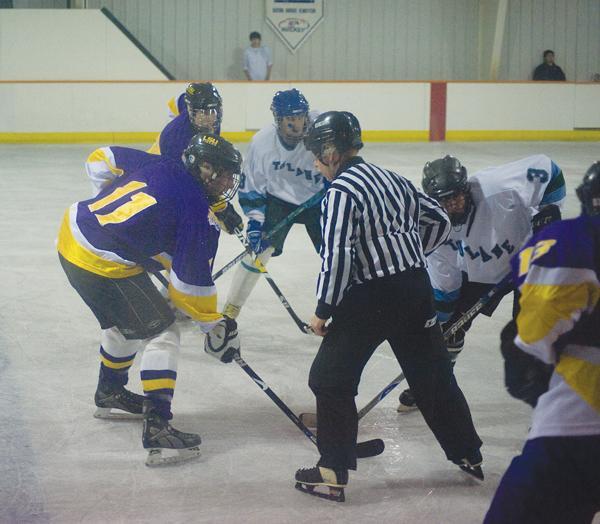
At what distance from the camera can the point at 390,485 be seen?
3.08m

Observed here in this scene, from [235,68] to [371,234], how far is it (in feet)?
40.1

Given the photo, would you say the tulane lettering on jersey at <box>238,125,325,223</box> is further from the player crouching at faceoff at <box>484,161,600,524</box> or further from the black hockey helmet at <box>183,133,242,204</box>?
the player crouching at faceoff at <box>484,161,600,524</box>

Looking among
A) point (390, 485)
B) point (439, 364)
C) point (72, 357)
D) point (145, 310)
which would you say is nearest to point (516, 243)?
point (439, 364)

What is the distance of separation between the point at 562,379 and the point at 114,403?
208 centimetres

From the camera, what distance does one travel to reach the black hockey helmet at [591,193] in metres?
1.98

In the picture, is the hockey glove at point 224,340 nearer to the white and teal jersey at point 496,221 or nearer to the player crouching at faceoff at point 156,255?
the player crouching at faceoff at point 156,255

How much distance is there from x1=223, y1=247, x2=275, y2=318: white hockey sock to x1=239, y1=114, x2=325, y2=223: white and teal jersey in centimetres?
23

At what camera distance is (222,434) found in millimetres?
3510

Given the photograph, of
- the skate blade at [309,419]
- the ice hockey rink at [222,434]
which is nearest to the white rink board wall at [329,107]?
the ice hockey rink at [222,434]

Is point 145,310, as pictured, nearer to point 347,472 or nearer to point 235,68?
point 347,472

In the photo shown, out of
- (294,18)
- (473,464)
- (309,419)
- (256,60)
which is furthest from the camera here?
(294,18)

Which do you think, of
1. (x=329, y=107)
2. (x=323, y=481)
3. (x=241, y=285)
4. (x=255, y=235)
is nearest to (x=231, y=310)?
(x=241, y=285)

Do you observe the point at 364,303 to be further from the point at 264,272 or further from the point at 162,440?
the point at 264,272

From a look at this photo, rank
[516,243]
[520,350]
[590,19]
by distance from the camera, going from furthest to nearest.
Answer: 1. [590,19]
2. [516,243]
3. [520,350]
